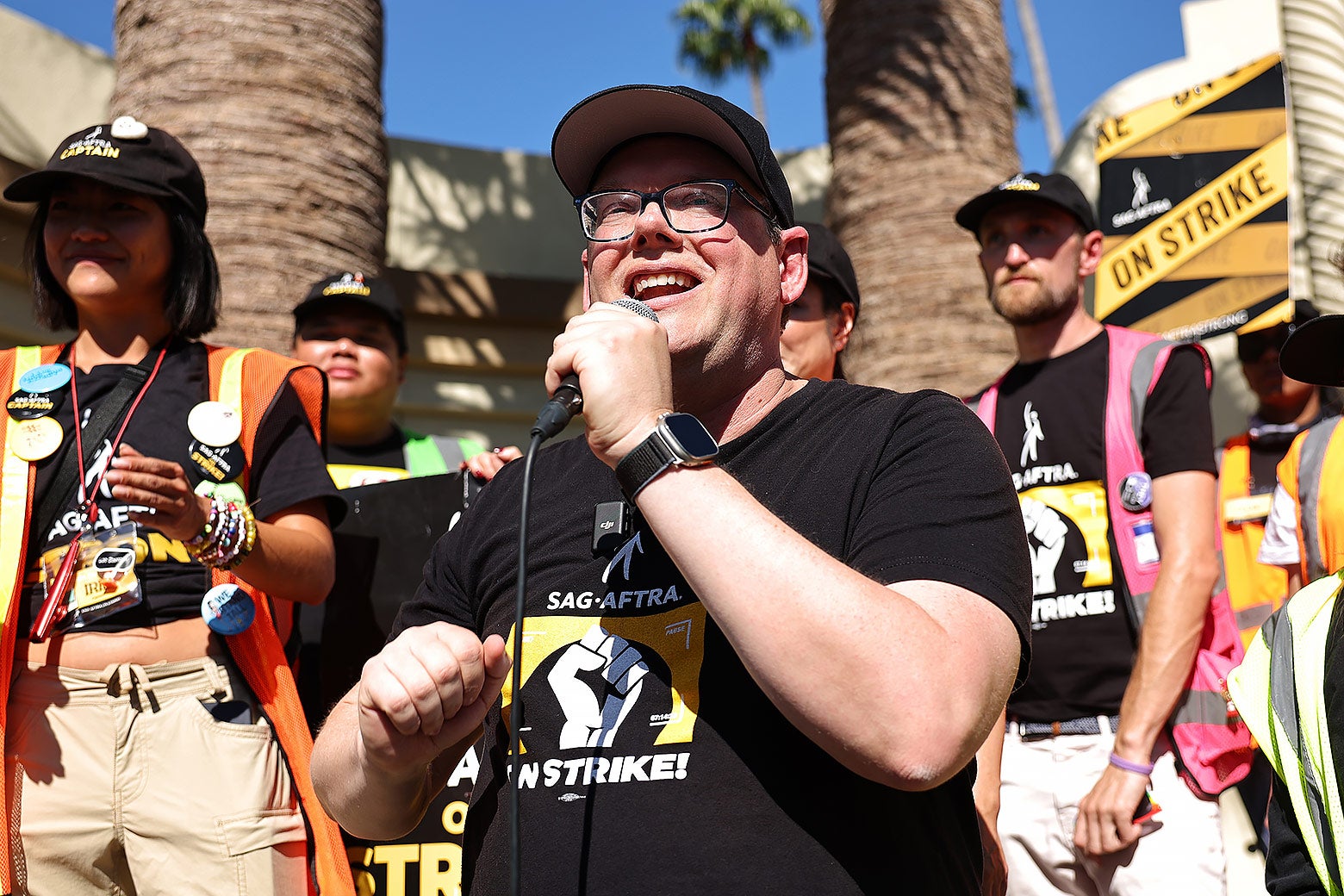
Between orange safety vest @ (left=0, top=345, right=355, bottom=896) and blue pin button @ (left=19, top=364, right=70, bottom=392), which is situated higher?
blue pin button @ (left=19, top=364, right=70, bottom=392)

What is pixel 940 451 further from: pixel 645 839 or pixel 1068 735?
pixel 1068 735

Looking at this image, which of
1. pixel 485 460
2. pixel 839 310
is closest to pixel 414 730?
pixel 485 460

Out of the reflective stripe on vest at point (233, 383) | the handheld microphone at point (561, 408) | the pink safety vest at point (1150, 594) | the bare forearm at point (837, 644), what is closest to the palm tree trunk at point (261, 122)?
the reflective stripe on vest at point (233, 383)

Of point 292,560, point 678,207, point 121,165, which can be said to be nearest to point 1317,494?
point 678,207

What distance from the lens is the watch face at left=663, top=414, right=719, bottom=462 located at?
1.74 m

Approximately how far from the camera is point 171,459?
126 inches

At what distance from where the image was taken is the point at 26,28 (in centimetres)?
887

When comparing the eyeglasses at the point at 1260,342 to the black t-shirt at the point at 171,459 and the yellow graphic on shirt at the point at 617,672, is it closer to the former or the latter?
the black t-shirt at the point at 171,459

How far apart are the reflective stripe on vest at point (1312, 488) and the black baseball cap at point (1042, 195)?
103cm

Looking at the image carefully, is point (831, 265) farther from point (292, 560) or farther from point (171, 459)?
point (171, 459)

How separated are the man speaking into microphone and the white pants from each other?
1.70 m

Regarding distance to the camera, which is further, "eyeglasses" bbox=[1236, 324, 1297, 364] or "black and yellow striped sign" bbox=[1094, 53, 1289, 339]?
"black and yellow striped sign" bbox=[1094, 53, 1289, 339]

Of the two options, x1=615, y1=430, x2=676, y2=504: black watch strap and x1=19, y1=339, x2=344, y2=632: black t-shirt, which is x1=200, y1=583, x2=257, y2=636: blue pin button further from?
x1=615, y1=430, x2=676, y2=504: black watch strap

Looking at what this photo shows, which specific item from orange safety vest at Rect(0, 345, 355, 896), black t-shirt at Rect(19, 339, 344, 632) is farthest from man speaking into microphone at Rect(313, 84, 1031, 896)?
black t-shirt at Rect(19, 339, 344, 632)
